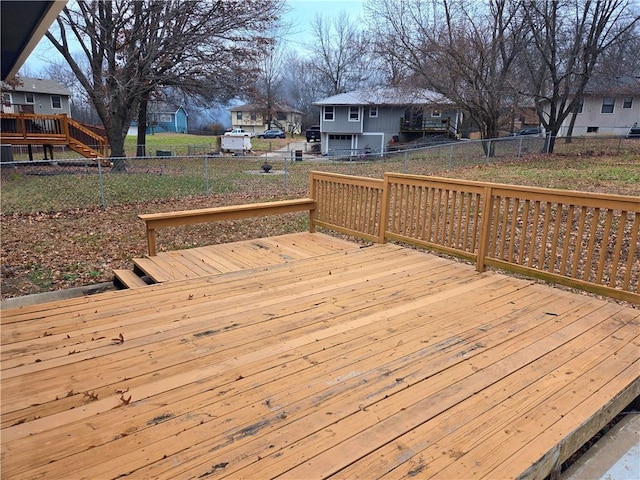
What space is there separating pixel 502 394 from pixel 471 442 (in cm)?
44

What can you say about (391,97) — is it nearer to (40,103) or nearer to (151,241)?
(151,241)

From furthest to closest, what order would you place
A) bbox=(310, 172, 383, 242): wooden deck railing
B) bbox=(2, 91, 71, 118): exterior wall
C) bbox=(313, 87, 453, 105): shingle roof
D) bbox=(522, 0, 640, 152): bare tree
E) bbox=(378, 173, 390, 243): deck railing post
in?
bbox=(2, 91, 71, 118): exterior wall, bbox=(313, 87, 453, 105): shingle roof, bbox=(522, 0, 640, 152): bare tree, bbox=(310, 172, 383, 242): wooden deck railing, bbox=(378, 173, 390, 243): deck railing post

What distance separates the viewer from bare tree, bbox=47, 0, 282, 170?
42.8ft

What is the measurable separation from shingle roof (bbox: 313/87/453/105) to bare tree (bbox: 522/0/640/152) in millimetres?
4116

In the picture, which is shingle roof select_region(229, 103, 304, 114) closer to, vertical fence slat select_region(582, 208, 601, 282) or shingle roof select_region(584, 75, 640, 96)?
shingle roof select_region(584, 75, 640, 96)

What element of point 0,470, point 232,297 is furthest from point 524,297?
point 0,470

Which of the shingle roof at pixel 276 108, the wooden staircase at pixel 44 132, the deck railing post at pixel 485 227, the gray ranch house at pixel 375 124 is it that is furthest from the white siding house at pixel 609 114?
the deck railing post at pixel 485 227

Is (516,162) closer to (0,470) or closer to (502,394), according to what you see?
(502,394)

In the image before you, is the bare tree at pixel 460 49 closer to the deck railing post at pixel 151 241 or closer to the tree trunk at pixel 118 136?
the tree trunk at pixel 118 136

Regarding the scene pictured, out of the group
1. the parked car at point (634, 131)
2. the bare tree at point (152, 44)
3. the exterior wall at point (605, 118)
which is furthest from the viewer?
the exterior wall at point (605, 118)

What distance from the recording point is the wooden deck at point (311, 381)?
5.59 ft

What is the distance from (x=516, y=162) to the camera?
1480 centimetres

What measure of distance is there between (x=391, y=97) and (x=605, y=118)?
618 inches

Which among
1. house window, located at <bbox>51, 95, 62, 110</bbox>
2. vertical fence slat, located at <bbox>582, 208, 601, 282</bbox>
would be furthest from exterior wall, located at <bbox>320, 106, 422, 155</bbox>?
vertical fence slat, located at <bbox>582, 208, 601, 282</bbox>
